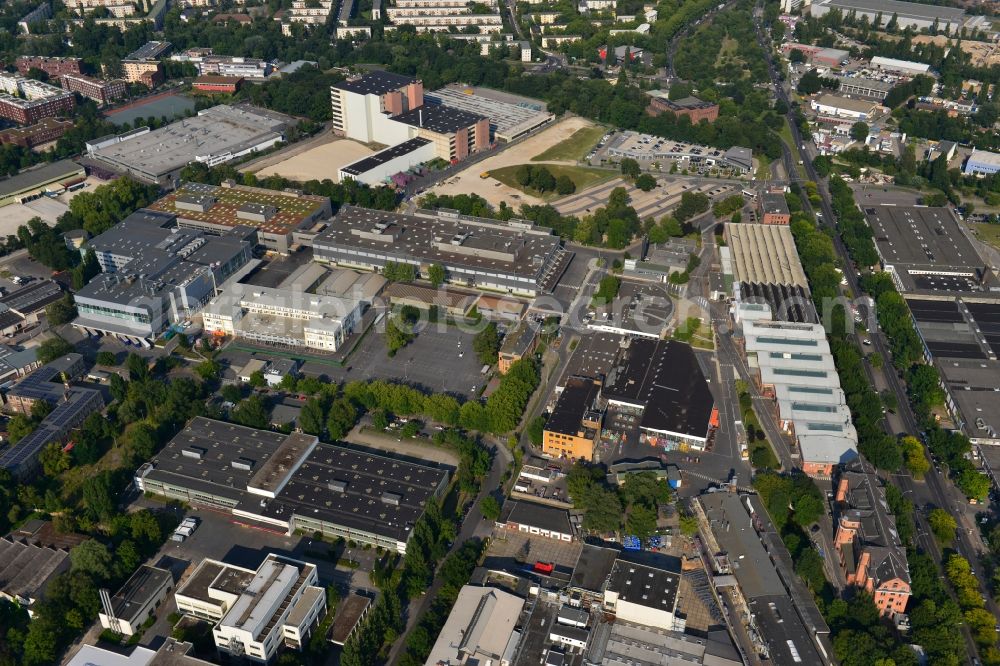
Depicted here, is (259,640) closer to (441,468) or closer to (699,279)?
(441,468)

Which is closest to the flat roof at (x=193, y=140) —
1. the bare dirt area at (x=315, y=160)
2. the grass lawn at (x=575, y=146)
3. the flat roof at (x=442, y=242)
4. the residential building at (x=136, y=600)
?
the bare dirt area at (x=315, y=160)

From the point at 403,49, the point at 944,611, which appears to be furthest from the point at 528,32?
the point at 944,611

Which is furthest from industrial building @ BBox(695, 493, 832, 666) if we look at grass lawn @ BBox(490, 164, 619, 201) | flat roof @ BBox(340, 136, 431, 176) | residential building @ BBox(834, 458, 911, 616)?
flat roof @ BBox(340, 136, 431, 176)

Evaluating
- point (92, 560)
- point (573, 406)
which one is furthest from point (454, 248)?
point (92, 560)

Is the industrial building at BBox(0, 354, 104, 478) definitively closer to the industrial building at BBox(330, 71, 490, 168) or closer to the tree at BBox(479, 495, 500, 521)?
the tree at BBox(479, 495, 500, 521)

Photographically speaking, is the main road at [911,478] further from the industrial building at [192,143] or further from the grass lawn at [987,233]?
the industrial building at [192,143]

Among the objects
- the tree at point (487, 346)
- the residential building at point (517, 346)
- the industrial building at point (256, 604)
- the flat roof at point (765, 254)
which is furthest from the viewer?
the flat roof at point (765, 254)

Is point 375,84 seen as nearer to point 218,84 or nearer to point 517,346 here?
point 218,84

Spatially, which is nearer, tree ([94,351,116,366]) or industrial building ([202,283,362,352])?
tree ([94,351,116,366])
